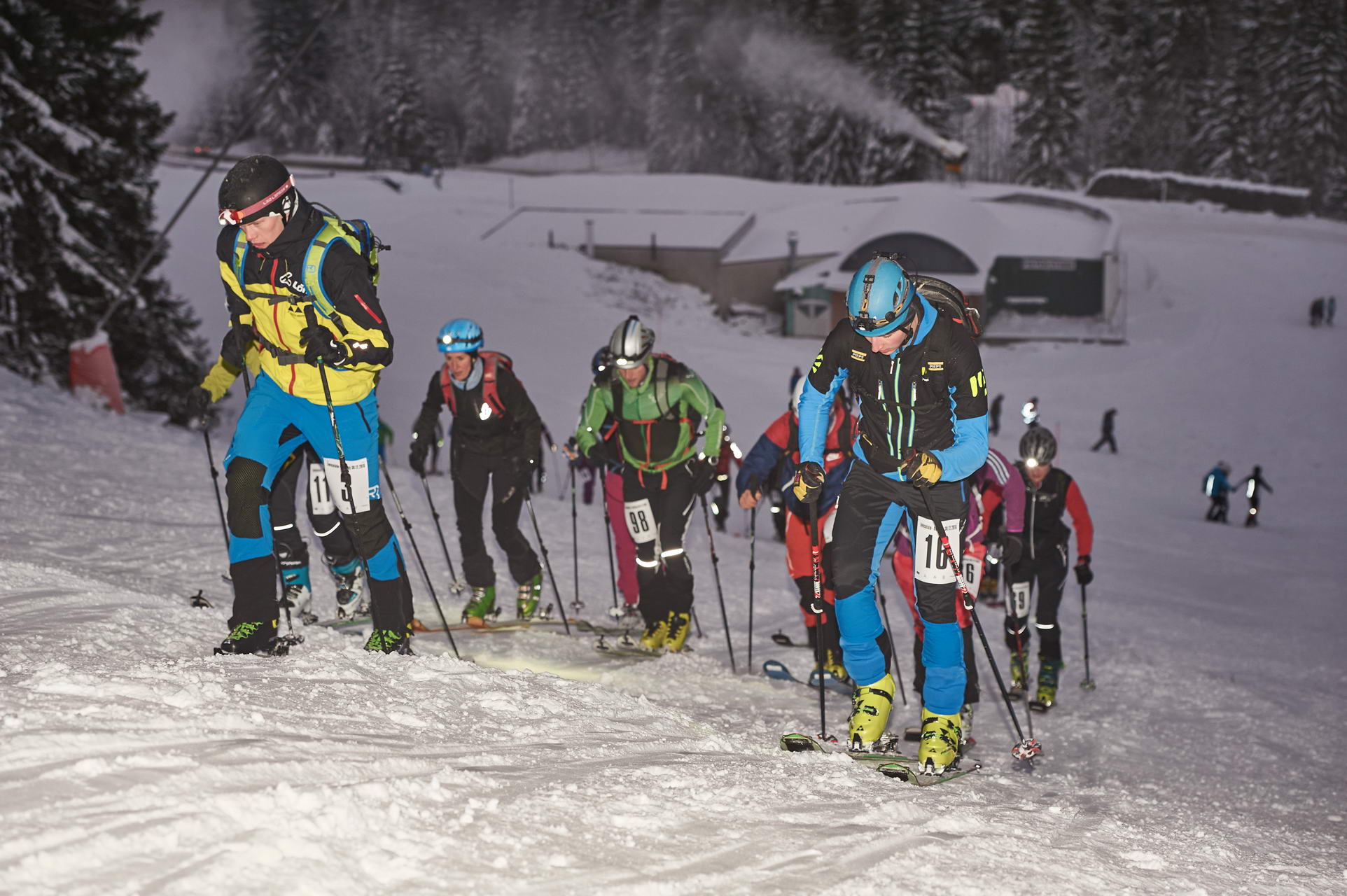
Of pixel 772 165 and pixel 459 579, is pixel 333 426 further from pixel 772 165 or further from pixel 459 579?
pixel 772 165

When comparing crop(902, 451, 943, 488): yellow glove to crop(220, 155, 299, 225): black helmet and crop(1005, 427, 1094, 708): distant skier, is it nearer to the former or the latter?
crop(220, 155, 299, 225): black helmet

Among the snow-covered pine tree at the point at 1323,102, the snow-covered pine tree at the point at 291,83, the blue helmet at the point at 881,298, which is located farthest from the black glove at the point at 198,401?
Answer: the snow-covered pine tree at the point at 291,83

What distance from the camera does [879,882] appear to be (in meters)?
3.52

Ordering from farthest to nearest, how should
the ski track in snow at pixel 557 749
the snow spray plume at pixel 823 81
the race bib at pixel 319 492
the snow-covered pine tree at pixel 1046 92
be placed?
1. the snow-covered pine tree at pixel 1046 92
2. the snow spray plume at pixel 823 81
3. the race bib at pixel 319 492
4. the ski track in snow at pixel 557 749

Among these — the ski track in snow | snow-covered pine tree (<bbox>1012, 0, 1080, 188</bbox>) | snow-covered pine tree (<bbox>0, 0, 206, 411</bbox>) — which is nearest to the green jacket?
the ski track in snow

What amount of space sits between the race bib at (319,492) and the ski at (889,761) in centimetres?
294

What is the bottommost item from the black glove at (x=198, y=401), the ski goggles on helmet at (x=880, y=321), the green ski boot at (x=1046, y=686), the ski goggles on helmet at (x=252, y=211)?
the green ski boot at (x=1046, y=686)

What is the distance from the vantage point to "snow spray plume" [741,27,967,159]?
66062mm

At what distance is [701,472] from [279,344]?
3.61 m

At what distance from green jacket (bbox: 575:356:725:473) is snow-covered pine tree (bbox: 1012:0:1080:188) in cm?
6723

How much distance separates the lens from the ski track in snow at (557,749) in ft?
10.9

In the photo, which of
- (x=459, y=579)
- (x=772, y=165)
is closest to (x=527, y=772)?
(x=459, y=579)

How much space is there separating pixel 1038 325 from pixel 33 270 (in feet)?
116

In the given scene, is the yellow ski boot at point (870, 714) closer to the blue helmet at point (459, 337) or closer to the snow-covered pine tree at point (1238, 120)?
the blue helmet at point (459, 337)
